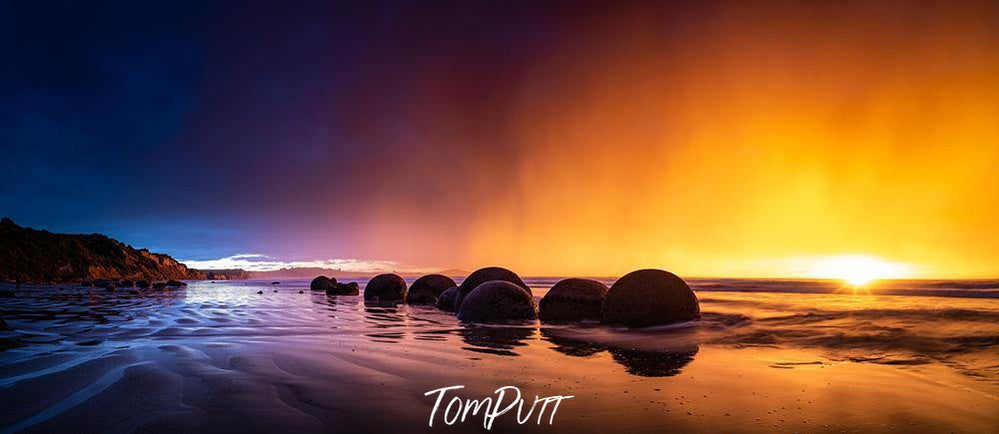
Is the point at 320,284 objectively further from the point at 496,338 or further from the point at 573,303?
the point at 496,338

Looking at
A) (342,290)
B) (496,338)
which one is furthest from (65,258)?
(496,338)

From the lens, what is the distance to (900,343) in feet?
25.4

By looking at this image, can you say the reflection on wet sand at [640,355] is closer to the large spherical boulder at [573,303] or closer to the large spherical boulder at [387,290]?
the large spherical boulder at [573,303]

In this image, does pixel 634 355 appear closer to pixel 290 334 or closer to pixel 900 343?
pixel 900 343

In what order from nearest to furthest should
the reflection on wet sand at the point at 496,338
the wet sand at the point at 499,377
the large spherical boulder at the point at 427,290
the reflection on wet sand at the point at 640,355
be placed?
1. the wet sand at the point at 499,377
2. the reflection on wet sand at the point at 640,355
3. the reflection on wet sand at the point at 496,338
4. the large spherical boulder at the point at 427,290

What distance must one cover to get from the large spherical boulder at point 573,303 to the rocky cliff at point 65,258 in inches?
2101

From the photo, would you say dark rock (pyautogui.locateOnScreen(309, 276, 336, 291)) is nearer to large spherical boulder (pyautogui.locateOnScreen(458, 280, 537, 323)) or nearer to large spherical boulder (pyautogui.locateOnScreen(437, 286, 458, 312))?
large spherical boulder (pyautogui.locateOnScreen(437, 286, 458, 312))

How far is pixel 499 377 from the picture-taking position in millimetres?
5137

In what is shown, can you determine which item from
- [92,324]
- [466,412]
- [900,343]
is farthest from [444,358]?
[92,324]

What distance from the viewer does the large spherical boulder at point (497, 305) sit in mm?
12812

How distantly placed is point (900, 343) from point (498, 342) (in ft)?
23.1

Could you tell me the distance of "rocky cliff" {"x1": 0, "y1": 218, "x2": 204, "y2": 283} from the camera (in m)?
46.5

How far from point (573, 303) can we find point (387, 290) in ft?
41.7

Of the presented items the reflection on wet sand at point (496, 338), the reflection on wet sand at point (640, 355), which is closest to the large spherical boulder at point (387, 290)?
the reflection on wet sand at point (496, 338)
